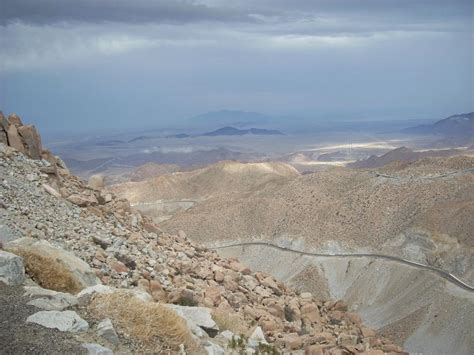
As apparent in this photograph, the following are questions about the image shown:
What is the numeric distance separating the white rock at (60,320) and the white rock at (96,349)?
0.73 meters

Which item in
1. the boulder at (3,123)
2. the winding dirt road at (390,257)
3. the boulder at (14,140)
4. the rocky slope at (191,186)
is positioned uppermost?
the boulder at (3,123)

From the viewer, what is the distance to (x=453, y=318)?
145 ft

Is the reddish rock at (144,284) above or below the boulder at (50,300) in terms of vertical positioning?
below

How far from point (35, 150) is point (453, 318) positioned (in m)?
31.3

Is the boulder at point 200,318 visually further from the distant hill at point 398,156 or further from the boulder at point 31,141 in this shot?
the distant hill at point 398,156

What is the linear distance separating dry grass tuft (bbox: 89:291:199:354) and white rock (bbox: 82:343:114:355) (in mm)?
1094

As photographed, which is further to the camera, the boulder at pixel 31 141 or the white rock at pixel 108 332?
the boulder at pixel 31 141

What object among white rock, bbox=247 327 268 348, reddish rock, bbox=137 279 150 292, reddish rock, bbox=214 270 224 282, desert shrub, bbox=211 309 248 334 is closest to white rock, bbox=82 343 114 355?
white rock, bbox=247 327 268 348

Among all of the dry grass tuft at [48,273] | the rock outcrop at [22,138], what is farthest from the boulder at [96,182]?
the dry grass tuft at [48,273]

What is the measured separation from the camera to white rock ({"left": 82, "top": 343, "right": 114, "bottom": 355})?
10764 mm

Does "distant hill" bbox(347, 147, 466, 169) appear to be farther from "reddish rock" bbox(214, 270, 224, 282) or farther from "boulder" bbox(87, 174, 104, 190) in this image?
"reddish rock" bbox(214, 270, 224, 282)

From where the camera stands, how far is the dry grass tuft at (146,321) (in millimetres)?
12234

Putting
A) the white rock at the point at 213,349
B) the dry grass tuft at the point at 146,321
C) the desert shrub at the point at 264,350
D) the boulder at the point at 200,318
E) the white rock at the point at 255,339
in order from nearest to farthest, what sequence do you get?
the dry grass tuft at the point at 146,321 < the white rock at the point at 213,349 < the boulder at the point at 200,318 < the desert shrub at the point at 264,350 < the white rock at the point at 255,339

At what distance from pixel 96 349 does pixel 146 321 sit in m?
1.82
